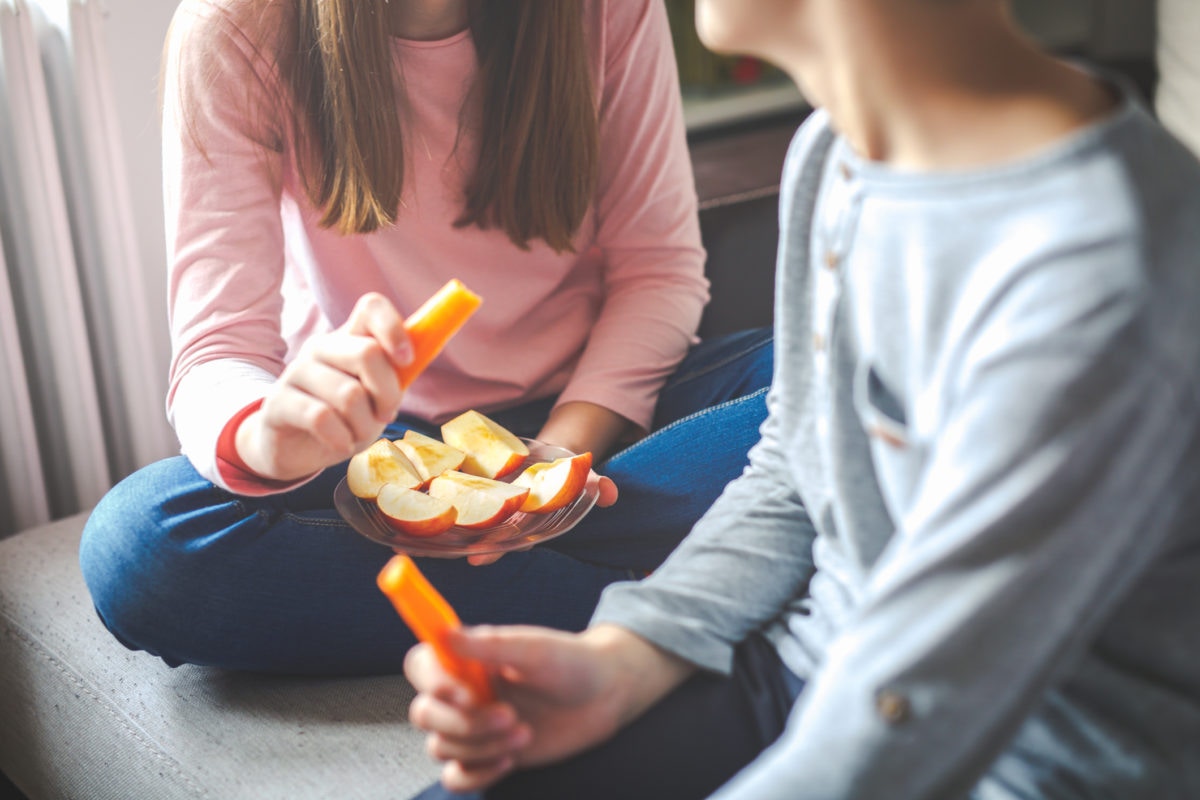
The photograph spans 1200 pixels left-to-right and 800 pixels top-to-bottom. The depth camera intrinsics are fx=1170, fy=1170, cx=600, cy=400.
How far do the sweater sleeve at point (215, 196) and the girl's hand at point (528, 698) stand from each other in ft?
1.65

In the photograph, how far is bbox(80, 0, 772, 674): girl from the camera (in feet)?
3.24

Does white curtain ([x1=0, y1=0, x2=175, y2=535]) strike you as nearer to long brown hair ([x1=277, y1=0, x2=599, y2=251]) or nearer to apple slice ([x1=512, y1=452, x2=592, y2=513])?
long brown hair ([x1=277, y1=0, x2=599, y2=251])

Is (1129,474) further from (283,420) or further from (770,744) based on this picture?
(283,420)

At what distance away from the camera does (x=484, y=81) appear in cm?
119

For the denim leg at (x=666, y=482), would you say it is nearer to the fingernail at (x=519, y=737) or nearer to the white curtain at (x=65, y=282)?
the fingernail at (x=519, y=737)

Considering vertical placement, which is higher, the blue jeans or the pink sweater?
the pink sweater

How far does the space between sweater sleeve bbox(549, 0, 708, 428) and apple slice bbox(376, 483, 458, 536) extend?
0.32m

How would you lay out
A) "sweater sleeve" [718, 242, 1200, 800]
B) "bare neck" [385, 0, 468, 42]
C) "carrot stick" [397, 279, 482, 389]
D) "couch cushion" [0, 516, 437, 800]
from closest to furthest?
"sweater sleeve" [718, 242, 1200, 800] → "carrot stick" [397, 279, 482, 389] → "couch cushion" [0, 516, 437, 800] → "bare neck" [385, 0, 468, 42]

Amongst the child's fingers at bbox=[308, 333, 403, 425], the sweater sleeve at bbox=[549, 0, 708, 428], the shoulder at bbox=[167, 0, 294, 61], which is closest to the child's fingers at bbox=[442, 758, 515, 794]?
the child's fingers at bbox=[308, 333, 403, 425]

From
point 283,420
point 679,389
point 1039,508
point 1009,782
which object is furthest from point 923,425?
point 679,389

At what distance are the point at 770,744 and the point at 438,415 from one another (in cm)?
63

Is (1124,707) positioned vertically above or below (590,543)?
above

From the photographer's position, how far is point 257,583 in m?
0.99

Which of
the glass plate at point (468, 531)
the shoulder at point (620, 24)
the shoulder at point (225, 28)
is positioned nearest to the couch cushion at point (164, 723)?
the glass plate at point (468, 531)
